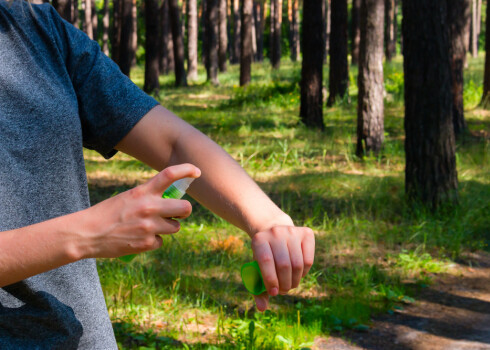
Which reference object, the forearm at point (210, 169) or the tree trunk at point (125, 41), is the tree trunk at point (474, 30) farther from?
the forearm at point (210, 169)

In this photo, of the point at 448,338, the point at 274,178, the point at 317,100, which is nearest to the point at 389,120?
the point at 317,100

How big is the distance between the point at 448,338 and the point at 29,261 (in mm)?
3363

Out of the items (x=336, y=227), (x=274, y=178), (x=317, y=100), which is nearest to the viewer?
(x=336, y=227)

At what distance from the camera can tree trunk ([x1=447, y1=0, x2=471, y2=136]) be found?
9242 millimetres

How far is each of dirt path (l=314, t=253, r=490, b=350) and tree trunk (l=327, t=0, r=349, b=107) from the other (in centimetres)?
816

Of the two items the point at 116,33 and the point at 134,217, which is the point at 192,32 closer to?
the point at 116,33

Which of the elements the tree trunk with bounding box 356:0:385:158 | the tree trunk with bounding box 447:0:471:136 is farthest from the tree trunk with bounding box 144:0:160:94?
the tree trunk with bounding box 356:0:385:158

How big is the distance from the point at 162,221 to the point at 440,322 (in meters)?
3.54

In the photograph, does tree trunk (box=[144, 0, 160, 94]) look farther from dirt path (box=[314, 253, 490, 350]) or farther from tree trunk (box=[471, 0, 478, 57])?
tree trunk (box=[471, 0, 478, 57])

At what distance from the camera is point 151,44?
15.5 metres

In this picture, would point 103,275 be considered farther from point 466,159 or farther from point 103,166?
point 466,159

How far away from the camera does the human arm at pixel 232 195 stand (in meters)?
1.02

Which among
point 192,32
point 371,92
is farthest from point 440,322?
point 192,32

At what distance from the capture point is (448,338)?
3729 mm
